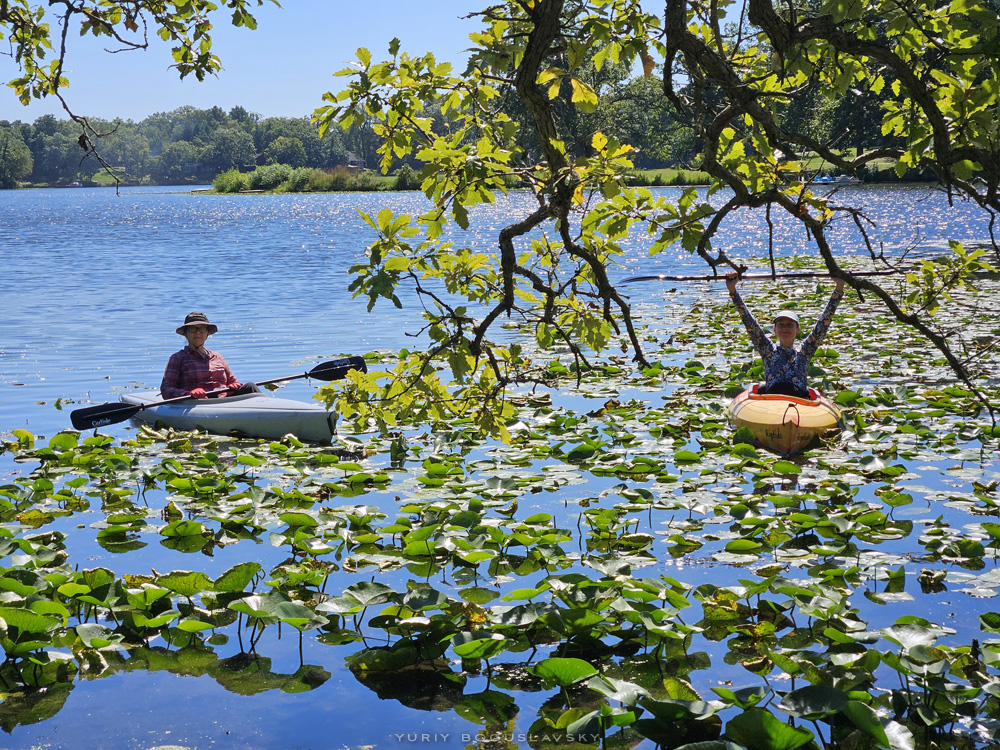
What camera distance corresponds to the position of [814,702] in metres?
3.06

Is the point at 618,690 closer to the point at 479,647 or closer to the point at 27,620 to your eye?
the point at 479,647

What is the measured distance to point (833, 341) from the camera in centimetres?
1184

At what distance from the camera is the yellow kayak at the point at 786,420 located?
273 inches

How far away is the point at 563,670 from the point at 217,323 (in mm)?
13176

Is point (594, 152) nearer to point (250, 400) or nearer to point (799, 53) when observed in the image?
point (799, 53)

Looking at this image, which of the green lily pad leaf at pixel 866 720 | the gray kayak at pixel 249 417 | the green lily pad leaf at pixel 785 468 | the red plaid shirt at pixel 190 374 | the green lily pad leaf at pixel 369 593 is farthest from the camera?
the red plaid shirt at pixel 190 374

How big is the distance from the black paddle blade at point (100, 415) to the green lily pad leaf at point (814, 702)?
6473 mm

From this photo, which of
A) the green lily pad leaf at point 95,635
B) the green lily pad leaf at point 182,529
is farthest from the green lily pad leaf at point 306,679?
the green lily pad leaf at point 182,529

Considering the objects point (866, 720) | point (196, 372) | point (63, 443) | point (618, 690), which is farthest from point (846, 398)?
point (63, 443)

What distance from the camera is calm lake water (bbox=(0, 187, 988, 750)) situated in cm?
351

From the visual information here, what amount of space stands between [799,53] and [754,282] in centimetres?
1765

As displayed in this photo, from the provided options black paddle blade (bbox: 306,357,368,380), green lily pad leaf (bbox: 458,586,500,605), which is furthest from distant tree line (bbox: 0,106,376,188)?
green lily pad leaf (bbox: 458,586,500,605)

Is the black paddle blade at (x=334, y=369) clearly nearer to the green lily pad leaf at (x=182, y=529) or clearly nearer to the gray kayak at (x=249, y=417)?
the gray kayak at (x=249, y=417)

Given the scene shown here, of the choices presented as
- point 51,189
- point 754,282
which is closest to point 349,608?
point 754,282
